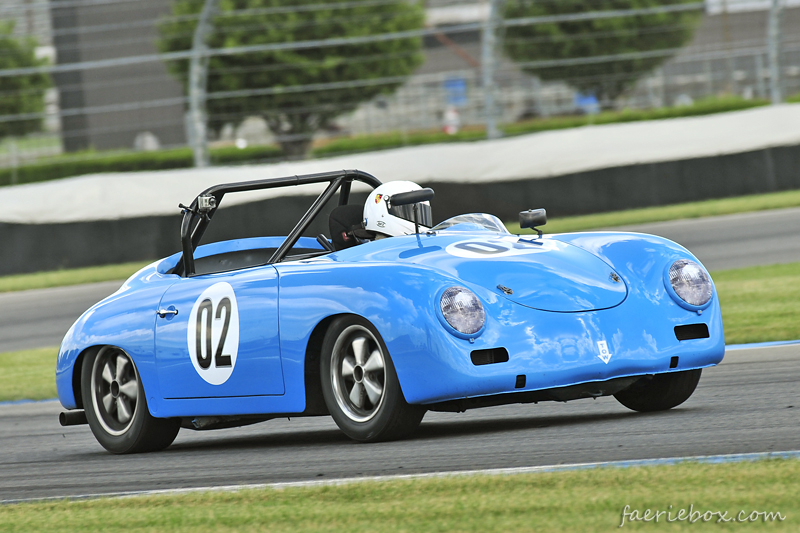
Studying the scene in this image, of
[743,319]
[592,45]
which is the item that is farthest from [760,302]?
[592,45]

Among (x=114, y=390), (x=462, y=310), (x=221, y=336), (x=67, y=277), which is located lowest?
(x=67, y=277)

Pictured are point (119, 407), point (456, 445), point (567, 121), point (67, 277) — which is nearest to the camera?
point (456, 445)

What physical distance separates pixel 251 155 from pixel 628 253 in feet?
49.7

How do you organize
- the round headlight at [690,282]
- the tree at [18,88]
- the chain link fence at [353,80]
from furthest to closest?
1. the tree at [18,88]
2. the chain link fence at [353,80]
3. the round headlight at [690,282]

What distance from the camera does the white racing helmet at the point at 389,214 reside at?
5793mm

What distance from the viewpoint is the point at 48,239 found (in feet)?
Result: 55.6

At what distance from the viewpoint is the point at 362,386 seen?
4934mm

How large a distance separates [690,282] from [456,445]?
4.16 ft

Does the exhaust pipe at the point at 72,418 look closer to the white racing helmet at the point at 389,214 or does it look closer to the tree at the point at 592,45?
the white racing helmet at the point at 389,214

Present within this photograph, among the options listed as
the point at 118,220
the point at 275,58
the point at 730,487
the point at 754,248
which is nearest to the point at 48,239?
the point at 118,220

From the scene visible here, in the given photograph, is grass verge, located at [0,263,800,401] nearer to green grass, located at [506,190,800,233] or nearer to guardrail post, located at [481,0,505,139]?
green grass, located at [506,190,800,233]

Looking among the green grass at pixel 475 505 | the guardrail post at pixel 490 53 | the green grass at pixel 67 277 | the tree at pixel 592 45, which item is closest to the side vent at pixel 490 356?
the green grass at pixel 475 505

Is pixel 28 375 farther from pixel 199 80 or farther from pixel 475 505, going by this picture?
pixel 199 80

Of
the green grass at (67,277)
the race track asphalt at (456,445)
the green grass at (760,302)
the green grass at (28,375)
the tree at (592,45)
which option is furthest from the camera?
the tree at (592,45)
